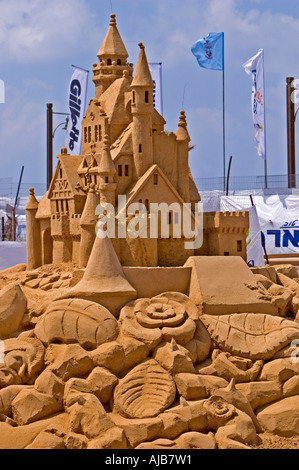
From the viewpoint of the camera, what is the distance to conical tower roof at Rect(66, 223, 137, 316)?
74.0 feet

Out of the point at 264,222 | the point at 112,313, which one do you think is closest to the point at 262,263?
the point at 264,222

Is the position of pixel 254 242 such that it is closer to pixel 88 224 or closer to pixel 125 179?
pixel 125 179

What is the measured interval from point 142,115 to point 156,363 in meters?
6.70

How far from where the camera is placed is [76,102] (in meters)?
32.3

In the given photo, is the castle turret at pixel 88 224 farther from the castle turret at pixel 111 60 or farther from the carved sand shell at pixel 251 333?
the castle turret at pixel 111 60

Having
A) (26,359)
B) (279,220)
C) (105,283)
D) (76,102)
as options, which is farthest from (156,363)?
(279,220)

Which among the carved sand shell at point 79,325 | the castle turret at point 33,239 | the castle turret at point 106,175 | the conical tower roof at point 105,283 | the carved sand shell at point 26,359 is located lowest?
the carved sand shell at point 26,359

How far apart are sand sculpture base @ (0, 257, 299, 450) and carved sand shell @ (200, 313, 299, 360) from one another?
3 centimetres

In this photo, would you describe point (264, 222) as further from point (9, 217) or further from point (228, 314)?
point (228, 314)

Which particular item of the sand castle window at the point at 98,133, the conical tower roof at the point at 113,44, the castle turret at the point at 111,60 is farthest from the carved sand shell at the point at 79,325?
the conical tower roof at the point at 113,44

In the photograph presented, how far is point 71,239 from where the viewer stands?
25719mm

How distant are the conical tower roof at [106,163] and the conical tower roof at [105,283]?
202 centimetres

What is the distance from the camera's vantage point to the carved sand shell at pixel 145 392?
20500mm
